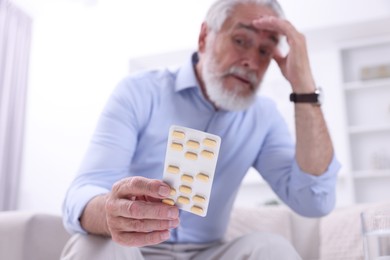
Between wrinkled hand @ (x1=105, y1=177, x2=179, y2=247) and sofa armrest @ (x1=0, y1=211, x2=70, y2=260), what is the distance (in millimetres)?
535

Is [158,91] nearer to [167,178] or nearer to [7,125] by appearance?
[167,178]

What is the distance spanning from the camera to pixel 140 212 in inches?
23.1

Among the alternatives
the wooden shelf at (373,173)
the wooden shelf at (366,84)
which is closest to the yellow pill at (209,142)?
the wooden shelf at (373,173)

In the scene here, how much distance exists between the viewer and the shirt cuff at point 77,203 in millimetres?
773

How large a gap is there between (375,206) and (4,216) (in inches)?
42.9

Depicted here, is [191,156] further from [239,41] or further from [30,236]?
[30,236]

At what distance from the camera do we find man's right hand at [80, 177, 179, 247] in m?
0.58

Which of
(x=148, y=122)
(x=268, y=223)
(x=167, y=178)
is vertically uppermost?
(x=148, y=122)

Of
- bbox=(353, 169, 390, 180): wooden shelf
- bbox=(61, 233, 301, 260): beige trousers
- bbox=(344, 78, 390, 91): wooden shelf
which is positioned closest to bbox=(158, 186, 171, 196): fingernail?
bbox=(61, 233, 301, 260): beige trousers

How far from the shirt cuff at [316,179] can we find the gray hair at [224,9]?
15.8 inches

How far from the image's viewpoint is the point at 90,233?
77 cm

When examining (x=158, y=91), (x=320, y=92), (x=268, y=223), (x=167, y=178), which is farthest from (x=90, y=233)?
(x=268, y=223)

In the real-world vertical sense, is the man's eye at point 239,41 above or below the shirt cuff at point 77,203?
above

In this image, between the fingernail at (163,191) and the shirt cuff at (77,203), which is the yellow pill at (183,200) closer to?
the fingernail at (163,191)
